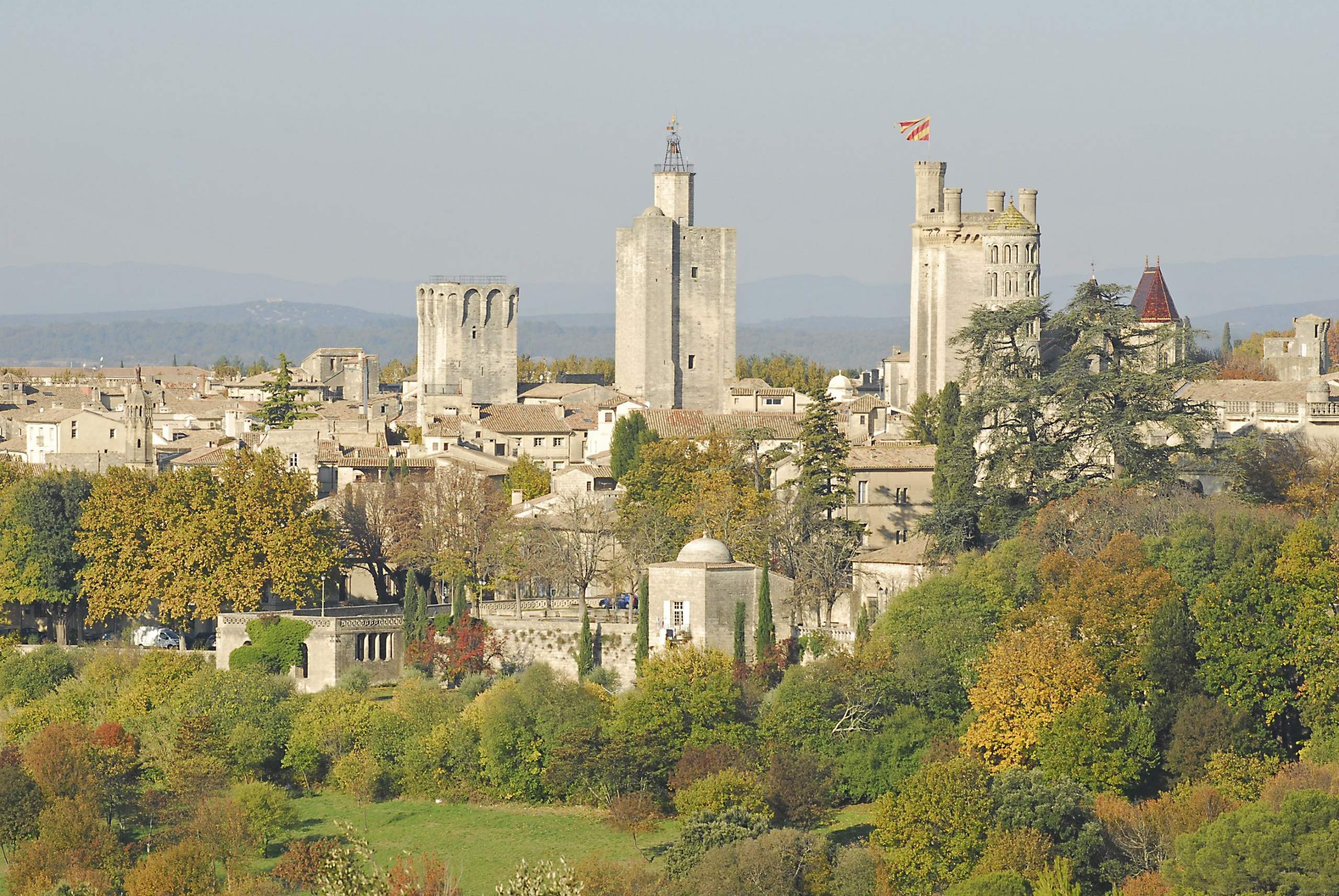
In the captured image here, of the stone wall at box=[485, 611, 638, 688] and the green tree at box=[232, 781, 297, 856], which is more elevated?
the stone wall at box=[485, 611, 638, 688]

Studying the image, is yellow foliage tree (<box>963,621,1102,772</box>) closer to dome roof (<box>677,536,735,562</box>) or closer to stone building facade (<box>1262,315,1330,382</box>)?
dome roof (<box>677,536,735,562</box>)

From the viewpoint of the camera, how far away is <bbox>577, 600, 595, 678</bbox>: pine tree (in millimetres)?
46188

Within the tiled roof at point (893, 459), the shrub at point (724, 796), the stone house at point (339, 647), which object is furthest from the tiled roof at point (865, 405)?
the shrub at point (724, 796)

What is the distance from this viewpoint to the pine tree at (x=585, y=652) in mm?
46188

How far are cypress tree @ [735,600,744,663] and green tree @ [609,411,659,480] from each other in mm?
14039

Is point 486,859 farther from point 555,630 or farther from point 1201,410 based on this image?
point 1201,410

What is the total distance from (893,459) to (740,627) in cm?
950

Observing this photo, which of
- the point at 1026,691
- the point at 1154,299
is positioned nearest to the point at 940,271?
the point at 1154,299

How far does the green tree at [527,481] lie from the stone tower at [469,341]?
30195mm

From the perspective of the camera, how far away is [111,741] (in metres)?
46.3

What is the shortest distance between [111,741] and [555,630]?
8.65 metres

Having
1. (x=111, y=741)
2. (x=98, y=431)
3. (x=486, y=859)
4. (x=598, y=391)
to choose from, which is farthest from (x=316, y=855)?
(x=598, y=391)

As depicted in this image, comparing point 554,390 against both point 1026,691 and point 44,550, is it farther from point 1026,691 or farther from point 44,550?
point 1026,691

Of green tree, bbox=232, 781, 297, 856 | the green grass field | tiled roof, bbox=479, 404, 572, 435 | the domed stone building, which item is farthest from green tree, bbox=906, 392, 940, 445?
green tree, bbox=232, 781, 297, 856
